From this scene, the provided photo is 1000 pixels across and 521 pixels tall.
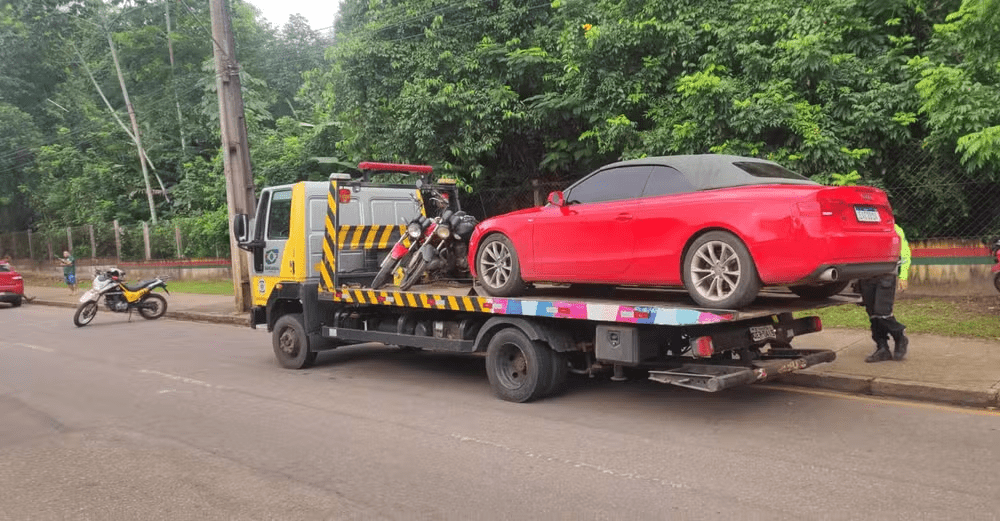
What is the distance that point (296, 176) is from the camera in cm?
2088

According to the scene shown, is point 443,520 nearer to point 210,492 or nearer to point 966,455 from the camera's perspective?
point 210,492

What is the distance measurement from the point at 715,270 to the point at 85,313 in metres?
14.3

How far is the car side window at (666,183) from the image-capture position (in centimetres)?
592

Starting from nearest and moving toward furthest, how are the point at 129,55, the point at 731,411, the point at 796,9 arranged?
the point at 731,411 → the point at 796,9 → the point at 129,55

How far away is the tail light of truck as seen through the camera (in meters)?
5.57

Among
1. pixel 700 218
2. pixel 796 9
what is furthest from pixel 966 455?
pixel 796 9

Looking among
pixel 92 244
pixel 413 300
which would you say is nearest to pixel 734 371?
pixel 413 300

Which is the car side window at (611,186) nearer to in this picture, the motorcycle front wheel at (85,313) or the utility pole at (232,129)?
the utility pole at (232,129)

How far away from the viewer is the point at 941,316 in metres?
9.81

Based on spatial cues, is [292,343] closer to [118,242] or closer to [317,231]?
[317,231]

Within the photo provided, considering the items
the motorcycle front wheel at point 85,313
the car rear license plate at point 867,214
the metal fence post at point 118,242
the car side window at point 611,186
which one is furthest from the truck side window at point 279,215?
the metal fence post at point 118,242

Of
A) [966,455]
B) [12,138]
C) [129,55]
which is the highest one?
[129,55]

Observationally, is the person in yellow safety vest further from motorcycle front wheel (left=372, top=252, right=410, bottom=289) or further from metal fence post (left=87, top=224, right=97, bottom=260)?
metal fence post (left=87, top=224, right=97, bottom=260)

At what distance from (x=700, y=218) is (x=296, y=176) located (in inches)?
676
